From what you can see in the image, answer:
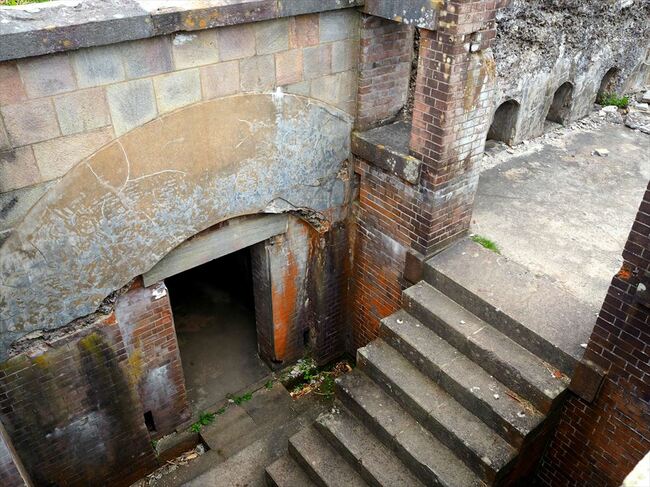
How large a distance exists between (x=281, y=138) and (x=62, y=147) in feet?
6.04

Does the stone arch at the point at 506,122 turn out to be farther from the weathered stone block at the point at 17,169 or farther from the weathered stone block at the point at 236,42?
the weathered stone block at the point at 17,169

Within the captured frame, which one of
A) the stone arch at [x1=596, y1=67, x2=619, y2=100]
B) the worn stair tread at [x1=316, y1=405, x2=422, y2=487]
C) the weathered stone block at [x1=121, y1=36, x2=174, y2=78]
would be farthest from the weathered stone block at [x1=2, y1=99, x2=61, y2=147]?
the stone arch at [x1=596, y1=67, x2=619, y2=100]

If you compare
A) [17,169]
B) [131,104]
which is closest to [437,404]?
[131,104]

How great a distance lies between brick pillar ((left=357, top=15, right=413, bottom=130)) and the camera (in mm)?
5043

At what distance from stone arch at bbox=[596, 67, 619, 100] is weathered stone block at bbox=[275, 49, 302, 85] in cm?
623

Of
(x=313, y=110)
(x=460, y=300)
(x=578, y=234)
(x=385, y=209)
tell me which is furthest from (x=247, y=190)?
(x=578, y=234)

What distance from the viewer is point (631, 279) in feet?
12.2

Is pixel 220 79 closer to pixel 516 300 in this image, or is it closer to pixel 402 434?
pixel 516 300

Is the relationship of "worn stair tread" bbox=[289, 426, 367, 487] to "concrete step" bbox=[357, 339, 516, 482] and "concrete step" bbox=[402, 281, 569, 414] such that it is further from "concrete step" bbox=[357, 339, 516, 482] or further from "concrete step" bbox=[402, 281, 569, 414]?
"concrete step" bbox=[402, 281, 569, 414]

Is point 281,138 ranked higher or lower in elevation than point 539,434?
higher

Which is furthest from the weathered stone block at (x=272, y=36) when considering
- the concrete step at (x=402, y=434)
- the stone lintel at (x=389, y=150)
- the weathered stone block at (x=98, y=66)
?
the concrete step at (x=402, y=434)

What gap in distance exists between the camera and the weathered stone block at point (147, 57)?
3.75 metres

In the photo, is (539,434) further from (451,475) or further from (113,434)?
(113,434)

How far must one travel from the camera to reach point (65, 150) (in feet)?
12.3
